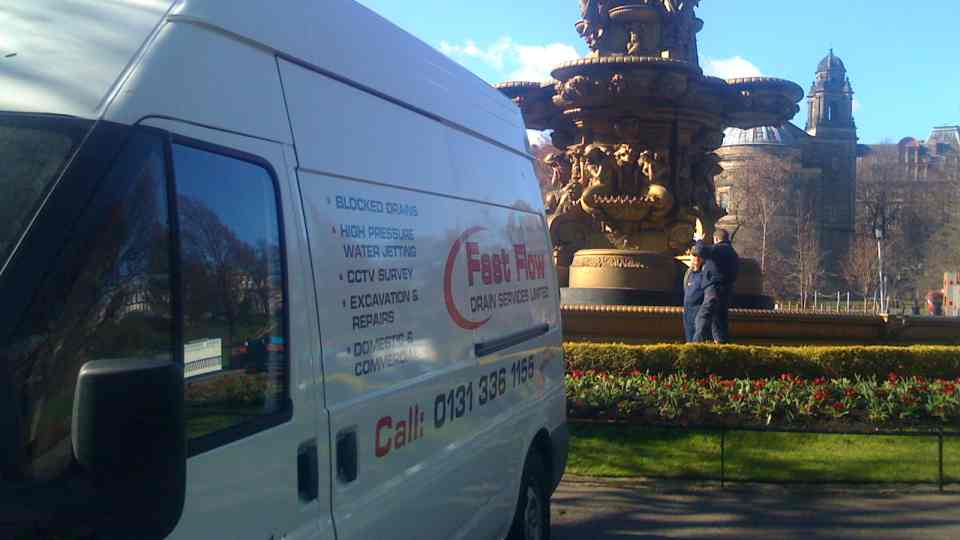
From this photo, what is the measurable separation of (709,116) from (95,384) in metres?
17.8

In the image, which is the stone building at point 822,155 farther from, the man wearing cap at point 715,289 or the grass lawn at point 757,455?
the grass lawn at point 757,455

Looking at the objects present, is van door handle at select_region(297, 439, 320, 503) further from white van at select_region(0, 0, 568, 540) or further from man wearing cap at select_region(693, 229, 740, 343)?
man wearing cap at select_region(693, 229, 740, 343)

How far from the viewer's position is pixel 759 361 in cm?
1109

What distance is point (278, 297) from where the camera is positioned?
3.16 m

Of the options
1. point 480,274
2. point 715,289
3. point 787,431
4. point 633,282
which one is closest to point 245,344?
point 480,274

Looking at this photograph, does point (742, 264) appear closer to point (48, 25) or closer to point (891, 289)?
point (48, 25)

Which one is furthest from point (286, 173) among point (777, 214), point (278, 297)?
point (777, 214)

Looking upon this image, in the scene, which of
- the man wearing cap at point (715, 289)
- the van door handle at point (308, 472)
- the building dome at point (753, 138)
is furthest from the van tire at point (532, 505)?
the building dome at point (753, 138)

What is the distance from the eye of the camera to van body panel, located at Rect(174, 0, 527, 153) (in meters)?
3.23

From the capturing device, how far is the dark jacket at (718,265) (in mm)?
12352

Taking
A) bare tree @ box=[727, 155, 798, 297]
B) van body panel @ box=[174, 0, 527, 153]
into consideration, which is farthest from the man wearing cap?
bare tree @ box=[727, 155, 798, 297]

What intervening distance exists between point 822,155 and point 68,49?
10967 cm

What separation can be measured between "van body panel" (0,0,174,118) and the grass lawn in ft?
22.6

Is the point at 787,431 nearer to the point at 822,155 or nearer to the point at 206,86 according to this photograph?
the point at 206,86
